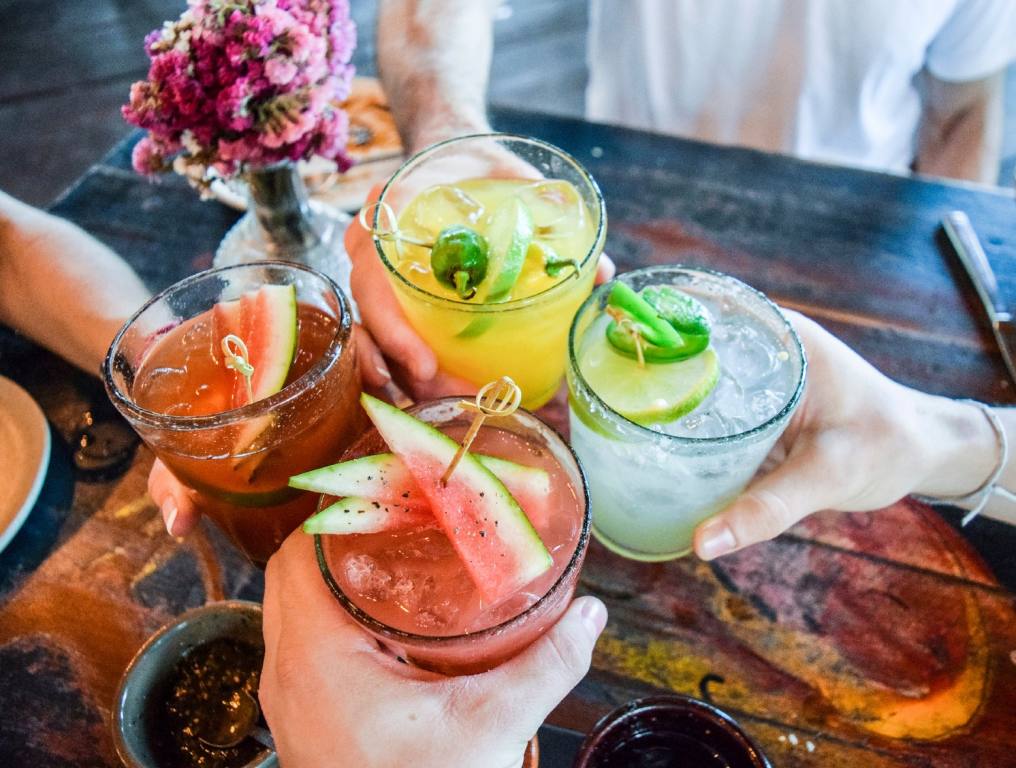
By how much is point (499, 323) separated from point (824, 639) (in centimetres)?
84

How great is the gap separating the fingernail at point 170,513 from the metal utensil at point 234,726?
35 centimetres

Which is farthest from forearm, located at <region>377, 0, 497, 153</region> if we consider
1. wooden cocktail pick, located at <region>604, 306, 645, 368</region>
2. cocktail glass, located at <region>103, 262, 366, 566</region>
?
wooden cocktail pick, located at <region>604, 306, 645, 368</region>

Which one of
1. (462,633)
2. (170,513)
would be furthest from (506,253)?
(170,513)

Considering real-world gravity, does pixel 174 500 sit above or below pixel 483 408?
below

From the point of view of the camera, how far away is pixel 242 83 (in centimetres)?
153

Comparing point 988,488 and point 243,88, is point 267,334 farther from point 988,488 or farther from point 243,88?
point 988,488

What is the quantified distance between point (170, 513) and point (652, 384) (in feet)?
3.04

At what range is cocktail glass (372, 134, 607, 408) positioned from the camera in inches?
55.0

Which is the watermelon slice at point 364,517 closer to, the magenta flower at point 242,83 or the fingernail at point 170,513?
the fingernail at point 170,513

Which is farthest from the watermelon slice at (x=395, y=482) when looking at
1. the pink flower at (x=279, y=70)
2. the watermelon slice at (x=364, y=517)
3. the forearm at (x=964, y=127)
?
the forearm at (x=964, y=127)

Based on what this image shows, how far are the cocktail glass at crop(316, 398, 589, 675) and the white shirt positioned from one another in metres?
1.86

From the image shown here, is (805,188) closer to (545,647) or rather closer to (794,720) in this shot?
(794,720)

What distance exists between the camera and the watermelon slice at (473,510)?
98 centimetres

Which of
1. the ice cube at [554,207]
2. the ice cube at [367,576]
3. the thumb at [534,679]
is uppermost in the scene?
the ice cube at [554,207]
